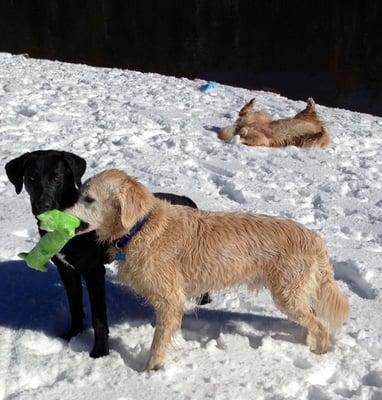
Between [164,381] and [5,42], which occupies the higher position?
[164,381]

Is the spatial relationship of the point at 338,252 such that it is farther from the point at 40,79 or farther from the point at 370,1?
the point at 370,1

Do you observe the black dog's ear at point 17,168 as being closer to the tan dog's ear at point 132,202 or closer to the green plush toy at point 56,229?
the green plush toy at point 56,229

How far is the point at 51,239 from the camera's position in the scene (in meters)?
4.08

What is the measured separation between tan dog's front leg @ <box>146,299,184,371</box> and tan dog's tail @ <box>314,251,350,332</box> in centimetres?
116

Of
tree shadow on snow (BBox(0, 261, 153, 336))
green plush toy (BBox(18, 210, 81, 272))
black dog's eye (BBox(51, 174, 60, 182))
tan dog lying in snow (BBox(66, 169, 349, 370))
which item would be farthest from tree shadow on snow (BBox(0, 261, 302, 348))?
black dog's eye (BBox(51, 174, 60, 182))

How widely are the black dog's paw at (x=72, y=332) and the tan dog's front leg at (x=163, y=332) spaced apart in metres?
0.74

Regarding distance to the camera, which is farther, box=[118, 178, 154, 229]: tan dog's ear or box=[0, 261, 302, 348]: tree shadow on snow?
box=[0, 261, 302, 348]: tree shadow on snow

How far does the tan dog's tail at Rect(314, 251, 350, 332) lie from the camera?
14.8ft

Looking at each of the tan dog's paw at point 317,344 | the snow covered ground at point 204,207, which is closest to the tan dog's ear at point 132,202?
the snow covered ground at point 204,207

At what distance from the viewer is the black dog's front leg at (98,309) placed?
432 centimetres

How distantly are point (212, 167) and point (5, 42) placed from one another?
2395cm

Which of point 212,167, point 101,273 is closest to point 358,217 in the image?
point 212,167

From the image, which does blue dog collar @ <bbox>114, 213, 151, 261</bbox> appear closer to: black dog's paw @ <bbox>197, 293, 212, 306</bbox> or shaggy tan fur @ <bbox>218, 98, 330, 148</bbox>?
black dog's paw @ <bbox>197, 293, 212, 306</bbox>

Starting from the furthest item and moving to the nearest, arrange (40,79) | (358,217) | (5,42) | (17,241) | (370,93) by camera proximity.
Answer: (5,42) < (370,93) < (40,79) < (358,217) < (17,241)
